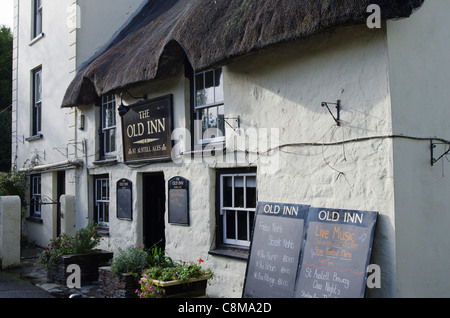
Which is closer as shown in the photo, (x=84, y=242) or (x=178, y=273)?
(x=178, y=273)

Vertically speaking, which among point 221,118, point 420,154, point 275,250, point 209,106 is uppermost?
point 209,106

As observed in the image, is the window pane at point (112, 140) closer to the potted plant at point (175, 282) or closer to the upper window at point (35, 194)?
the potted plant at point (175, 282)

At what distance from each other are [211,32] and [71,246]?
5.50 m

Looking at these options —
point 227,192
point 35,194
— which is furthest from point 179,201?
point 35,194

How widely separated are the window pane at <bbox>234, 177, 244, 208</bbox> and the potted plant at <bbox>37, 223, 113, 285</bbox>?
12.3 feet

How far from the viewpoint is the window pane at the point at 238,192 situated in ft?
21.8

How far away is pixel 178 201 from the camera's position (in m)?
7.55

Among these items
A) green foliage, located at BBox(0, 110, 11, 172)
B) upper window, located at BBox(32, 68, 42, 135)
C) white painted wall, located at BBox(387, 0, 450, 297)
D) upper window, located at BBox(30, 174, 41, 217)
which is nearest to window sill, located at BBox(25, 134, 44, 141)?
upper window, located at BBox(32, 68, 42, 135)

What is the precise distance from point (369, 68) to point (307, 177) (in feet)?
5.08

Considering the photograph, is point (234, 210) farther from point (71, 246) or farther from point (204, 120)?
point (71, 246)

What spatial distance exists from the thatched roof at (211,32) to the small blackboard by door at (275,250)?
7.30 feet

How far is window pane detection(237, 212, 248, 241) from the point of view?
6590 mm

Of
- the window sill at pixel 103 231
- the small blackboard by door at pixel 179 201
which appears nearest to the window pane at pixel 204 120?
the small blackboard by door at pixel 179 201

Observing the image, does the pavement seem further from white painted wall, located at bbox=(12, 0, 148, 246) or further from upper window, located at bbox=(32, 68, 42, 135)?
upper window, located at bbox=(32, 68, 42, 135)
